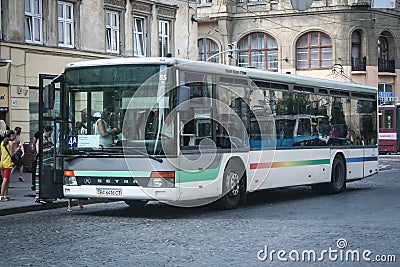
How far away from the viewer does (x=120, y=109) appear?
14484mm

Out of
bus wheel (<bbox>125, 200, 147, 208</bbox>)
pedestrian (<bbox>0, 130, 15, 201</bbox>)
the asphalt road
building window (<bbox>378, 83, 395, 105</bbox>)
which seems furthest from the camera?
building window (<bbox>378, 83, 395, 105</bbox>)

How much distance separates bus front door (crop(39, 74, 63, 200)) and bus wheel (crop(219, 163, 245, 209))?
3.27 m

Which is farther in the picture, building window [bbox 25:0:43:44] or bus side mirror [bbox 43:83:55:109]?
building window [bbox 25:0:43:44]

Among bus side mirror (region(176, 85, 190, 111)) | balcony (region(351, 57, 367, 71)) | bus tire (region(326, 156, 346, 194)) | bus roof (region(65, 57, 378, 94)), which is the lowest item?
bus tire (region(326, 156, 346, 194))

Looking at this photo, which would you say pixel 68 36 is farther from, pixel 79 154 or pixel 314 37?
pixel 314 37

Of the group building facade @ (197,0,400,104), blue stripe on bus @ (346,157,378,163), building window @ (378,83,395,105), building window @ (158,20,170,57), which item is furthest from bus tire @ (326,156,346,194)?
building window @ (378,83,395,105)

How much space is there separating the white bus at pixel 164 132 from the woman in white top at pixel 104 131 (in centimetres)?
3

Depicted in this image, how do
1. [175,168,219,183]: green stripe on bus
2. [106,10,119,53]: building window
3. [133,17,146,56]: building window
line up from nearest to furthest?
[175,168,219,183]: green stripe on bus < [106,10,119,53]: building window < [133,17,146,56]: building window

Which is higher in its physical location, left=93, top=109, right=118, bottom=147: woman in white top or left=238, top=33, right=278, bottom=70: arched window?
left=238, top=33, right=278, bottom=70: arched window

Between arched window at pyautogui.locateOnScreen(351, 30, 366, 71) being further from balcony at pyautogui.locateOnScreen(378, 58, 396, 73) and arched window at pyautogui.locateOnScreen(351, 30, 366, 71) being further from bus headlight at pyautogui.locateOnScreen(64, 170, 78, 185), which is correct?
bus headlight at pyautogui.locateOnScreen(64, 170, 78, 185)

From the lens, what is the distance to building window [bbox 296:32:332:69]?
206 ft

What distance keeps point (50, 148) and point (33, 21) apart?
14.7 metres

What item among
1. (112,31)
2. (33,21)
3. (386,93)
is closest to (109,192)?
(33,21)

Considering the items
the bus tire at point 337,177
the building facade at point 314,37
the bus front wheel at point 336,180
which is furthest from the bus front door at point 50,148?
the building facade at point 314,37
